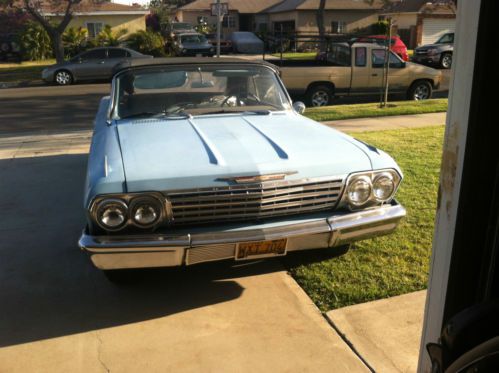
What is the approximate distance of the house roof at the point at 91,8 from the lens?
87.9ft

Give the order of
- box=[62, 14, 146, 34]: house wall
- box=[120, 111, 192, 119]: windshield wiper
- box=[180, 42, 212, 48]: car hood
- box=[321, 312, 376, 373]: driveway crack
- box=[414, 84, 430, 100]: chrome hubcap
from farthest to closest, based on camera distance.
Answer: box=[62, 14, 146, 34]: house wall
box=[180, 42, 212, 48]: car hood
box=[414, 84, 430, 100]: chrome hubcap
box=[120, 111, 192, 119]: windshield wiper
box=[321, 312, 376, 373]: driveway crack

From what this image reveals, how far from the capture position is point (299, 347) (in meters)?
3.08

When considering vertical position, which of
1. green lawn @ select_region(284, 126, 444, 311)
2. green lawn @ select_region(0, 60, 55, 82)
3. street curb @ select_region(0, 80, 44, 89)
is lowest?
→ street curb @ select_region(0, 80, 44, 89)

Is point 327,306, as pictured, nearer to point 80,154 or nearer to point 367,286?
point 367,286

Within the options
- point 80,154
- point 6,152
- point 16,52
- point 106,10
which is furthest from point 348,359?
point 106,10

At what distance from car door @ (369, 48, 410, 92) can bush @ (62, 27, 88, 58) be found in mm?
20211

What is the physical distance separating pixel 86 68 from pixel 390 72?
38.8 ft

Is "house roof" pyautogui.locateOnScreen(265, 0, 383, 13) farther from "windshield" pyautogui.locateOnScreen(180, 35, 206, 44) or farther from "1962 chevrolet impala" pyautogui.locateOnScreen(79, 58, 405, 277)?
"1962 chevrolet impala" pyautogui.locateOnScreen(79, 58, 405, 277)

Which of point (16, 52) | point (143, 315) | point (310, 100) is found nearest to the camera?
point (143, 315)

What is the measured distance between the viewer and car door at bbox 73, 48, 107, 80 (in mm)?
19234

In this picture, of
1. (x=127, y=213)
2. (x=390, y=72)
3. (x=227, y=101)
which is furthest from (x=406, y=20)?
(x=127, y=213)

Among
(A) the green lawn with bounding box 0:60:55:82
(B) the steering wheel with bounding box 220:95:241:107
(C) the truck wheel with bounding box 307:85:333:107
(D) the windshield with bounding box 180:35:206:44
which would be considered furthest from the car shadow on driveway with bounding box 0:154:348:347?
(D) the windshield with bounding box 180:35:206:44

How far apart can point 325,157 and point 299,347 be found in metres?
1.31

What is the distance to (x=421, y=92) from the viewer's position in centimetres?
1355
